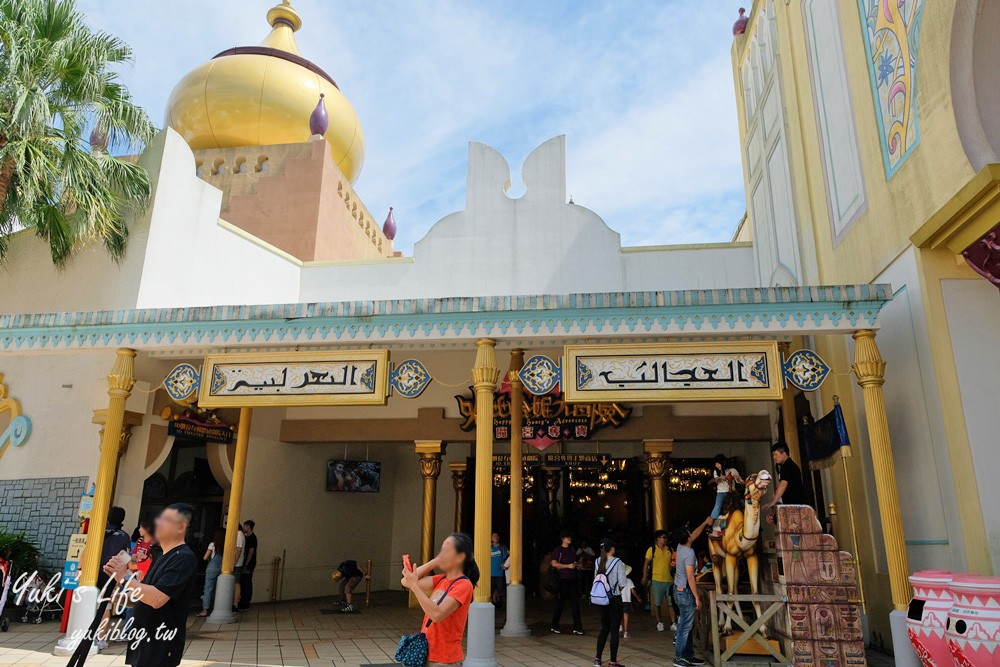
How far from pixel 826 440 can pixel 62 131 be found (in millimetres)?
10870

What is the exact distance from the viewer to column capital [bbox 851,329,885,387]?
22.7ft

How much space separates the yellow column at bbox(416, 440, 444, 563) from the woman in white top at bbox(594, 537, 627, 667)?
5.66 metres

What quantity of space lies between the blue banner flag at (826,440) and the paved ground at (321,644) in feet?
7.05

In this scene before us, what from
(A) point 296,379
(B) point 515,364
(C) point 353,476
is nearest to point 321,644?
(A) point 296,379

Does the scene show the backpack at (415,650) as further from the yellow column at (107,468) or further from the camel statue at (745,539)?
the yellow column at (107,468)

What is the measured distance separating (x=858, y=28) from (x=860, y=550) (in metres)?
6.19

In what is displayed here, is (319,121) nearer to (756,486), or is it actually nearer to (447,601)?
(756,486)

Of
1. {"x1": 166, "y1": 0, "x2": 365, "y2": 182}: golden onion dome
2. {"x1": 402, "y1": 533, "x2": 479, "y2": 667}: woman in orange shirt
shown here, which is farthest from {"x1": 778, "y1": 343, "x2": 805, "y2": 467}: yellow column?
{"x1": 166, "y1": 0, "x2": 365, "y2": 182}: golden onion dome

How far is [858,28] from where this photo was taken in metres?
8.66

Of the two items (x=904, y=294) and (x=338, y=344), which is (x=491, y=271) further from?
(x=904, y=294)

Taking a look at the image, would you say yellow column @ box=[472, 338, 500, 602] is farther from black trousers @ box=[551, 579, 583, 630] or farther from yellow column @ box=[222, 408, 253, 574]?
yellow column @ box=[222, 408, 253, 574]

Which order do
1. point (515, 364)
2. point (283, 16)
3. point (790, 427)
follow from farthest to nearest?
1. point (283, 16)
2. point (790, 427)
3. point (515, 364)

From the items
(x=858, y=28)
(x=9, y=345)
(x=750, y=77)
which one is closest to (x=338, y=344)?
(x=9, y=345)

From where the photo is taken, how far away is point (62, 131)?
10.1m
